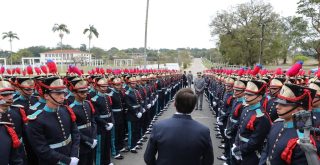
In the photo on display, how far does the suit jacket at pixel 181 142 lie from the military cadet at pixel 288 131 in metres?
0.75

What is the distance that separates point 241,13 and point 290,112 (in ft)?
172

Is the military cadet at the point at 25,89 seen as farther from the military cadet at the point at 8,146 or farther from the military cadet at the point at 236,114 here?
the military cadet at the point at 236,114

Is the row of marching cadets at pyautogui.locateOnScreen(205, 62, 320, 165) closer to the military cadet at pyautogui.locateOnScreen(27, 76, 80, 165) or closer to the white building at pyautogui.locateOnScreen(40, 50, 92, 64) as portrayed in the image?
the military cadet at pyautogui.locateOnScreen(27, 76, 80, 165)

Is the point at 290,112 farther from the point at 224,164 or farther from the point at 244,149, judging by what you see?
the point at 224,164

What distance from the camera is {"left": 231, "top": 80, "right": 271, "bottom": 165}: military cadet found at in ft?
15.0

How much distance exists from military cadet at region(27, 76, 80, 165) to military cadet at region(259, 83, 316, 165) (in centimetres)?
266

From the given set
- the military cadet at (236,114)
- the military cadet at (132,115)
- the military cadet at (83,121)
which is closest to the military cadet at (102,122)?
the military cadet at (83,121)

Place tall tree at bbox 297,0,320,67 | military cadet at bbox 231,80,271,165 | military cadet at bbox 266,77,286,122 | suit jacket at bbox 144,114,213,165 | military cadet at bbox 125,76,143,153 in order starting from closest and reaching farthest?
1. suit jacket at bbox 144,114,213,165
2. military cadet at bbox 231,80,271,165
3. military cadet at bbox 266,77,286,122
4. military cadet at bbox 125,76,143,153
5. tall tree at bbox 297,0,320,67

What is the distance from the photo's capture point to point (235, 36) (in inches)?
2053

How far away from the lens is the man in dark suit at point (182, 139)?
311 cm

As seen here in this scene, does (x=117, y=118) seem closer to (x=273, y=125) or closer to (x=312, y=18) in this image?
(x=273, y=125)

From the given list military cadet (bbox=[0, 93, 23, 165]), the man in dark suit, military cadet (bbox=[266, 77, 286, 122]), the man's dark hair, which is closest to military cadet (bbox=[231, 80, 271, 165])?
military cadet (bbox=[266, 77, 286, 122])

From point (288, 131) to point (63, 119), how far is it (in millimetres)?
2956

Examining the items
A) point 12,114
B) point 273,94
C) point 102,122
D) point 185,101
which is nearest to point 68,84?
point 102,122
